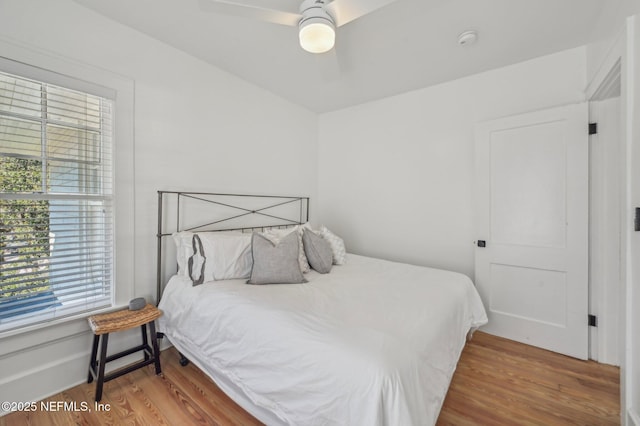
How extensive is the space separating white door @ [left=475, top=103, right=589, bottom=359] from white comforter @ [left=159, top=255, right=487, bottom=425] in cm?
58

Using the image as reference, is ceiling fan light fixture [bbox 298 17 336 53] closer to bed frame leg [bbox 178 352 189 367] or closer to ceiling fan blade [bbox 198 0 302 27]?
ceiling fan blade [bbox 198 0 302 27]

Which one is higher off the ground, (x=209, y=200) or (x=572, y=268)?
(x=209, y=200)

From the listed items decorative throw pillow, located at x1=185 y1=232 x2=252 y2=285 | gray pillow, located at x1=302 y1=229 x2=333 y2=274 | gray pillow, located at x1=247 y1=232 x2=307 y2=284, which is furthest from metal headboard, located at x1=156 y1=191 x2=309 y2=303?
gray pillow, located at x1=302 y1=229 x2=333 y2=274

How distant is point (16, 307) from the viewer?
1603 millimetres

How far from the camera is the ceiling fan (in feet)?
4.45

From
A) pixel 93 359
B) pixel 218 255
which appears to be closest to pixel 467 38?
pixel 218 255

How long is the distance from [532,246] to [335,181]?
7.54ft

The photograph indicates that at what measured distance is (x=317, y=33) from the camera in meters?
1.45

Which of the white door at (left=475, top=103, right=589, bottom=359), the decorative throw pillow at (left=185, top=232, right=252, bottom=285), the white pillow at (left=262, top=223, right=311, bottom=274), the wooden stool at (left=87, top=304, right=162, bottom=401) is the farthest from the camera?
the white pillow at (left=262, top=223, right=311, bottom=274)

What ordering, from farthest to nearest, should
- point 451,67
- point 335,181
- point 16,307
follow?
point 335,181
point 451,67
point 16,307

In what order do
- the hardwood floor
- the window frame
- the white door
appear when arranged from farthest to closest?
1. the white door
2. the window frame
3. the hardwood floor

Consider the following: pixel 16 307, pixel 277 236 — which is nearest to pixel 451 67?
pixel 277 236

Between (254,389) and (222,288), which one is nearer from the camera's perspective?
(254,389)

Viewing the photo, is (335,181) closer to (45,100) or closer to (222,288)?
(222,288)
